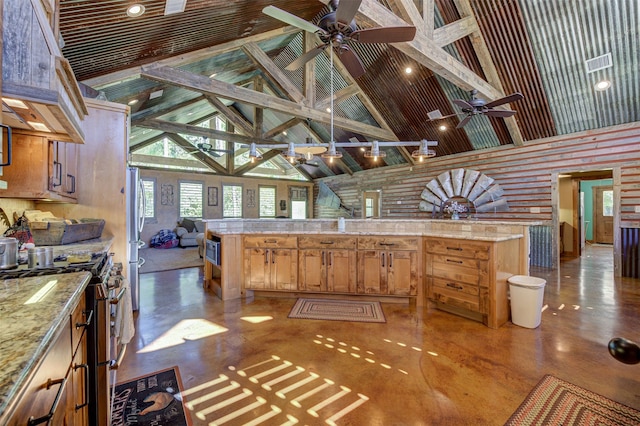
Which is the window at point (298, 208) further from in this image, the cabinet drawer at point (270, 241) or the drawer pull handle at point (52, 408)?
the drawer pull handle at point (52, 408)

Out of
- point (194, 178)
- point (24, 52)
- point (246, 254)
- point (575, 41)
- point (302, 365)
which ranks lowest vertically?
point (302, 365)

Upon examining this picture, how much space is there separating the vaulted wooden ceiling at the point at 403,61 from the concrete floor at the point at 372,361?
3389 millimetres

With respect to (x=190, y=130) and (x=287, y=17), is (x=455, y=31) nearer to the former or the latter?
(x=287, y=17)

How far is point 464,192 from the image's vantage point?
7453mm

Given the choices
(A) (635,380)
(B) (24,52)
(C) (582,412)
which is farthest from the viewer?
(A) (635,380)

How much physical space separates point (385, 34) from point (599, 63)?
438cm

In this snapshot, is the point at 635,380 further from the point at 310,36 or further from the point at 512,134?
the point at 310,36

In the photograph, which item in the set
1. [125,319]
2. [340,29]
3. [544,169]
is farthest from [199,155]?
[544,169]

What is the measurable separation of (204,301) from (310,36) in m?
6.09

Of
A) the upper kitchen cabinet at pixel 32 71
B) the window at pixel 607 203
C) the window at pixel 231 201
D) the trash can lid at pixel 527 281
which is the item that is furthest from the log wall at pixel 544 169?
the upper kitchen cabinet at pixel 32 71

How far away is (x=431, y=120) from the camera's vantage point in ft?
23.1

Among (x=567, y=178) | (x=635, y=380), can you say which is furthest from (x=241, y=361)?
(x=567, y=178)

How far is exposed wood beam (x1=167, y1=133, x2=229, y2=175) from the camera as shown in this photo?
1034 cm

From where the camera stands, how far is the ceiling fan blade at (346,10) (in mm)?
2584
